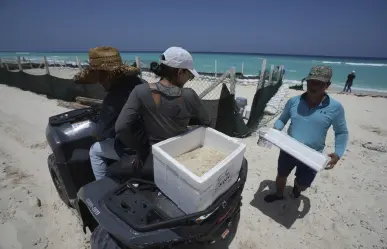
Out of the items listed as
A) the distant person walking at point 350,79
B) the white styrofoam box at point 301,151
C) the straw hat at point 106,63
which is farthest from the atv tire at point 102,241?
the distant person walking at point 350,79

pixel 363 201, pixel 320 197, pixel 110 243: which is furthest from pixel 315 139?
pixel 110 243

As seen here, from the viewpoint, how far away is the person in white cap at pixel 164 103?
1.61 m

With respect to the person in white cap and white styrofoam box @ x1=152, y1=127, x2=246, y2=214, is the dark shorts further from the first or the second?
the person in white cap

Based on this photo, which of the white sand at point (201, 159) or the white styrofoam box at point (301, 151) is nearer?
the white sand at point (201, 159)

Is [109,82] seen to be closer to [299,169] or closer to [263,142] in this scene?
[299,169]

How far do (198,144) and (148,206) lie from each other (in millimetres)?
688

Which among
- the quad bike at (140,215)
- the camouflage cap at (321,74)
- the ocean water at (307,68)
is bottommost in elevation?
the ocean water at (307,68)

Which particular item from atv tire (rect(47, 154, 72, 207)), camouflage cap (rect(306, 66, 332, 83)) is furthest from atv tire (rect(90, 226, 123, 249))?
camouflage cap (rect(306, 66, 332, 83))

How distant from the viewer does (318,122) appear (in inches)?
92.2

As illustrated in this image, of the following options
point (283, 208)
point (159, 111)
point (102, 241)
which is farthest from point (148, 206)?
point (283, 208)

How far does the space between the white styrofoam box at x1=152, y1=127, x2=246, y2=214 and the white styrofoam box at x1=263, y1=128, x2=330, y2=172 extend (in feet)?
2.57

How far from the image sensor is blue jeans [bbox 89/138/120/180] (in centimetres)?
218

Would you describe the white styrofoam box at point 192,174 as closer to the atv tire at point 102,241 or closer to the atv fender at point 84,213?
the atv tire at point 102,241

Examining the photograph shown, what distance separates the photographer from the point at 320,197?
3252mm
